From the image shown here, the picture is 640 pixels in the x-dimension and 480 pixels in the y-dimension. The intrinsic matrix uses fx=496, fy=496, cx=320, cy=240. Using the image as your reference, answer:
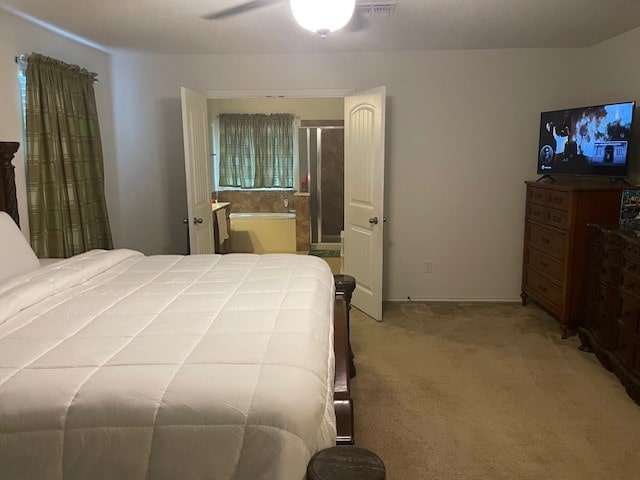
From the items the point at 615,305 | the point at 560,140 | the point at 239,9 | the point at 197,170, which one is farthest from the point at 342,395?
the point at 560,140

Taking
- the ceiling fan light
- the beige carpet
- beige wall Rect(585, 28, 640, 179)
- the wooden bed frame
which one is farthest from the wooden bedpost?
beige wall Rect(585, 28, 640, 179)

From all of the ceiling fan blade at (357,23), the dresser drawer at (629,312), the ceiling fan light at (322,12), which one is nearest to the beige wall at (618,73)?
the dresser drawer at (629,312)

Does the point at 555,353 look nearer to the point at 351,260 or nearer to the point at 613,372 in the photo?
the point at 613,372

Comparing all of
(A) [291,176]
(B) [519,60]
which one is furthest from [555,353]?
(A) [291,176]

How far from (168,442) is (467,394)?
214cm

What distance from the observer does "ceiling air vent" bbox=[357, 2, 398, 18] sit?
2.96 meters

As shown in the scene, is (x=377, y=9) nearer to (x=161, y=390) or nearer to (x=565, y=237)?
(x=565, y=237)

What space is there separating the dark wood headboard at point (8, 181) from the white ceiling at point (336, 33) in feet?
2.89

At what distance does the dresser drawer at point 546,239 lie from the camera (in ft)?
12.2

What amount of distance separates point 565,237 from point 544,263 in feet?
1.49

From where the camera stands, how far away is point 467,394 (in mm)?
2949

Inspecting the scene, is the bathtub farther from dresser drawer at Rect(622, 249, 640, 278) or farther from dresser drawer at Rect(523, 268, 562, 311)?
dresser drawer at Rect(622, 249, 640, 278)

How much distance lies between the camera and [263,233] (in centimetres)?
689

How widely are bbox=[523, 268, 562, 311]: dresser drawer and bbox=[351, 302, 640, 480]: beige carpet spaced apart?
0.24 metres
